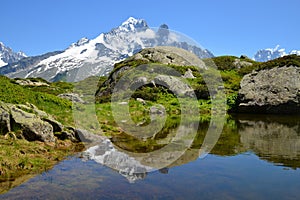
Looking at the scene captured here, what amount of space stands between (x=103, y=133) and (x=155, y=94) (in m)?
27.6

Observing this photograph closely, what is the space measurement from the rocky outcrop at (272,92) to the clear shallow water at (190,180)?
2303cm

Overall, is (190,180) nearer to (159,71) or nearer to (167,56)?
(159,71)

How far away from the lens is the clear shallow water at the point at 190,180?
10219 mm

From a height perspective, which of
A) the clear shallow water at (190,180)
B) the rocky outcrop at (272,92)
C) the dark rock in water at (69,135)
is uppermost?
the rocky outcrop at (272,92)

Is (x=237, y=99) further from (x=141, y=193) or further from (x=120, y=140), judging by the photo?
(x=141, y=193)

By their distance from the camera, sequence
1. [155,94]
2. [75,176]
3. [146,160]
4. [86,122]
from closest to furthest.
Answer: [75,176] → [146,160] → [86,122] → [155,94]

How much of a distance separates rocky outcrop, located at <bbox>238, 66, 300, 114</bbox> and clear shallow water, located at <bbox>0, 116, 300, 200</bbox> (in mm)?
23028

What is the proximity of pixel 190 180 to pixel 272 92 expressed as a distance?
103 feet

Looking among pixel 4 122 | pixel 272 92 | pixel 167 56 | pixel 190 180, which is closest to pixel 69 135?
pixel 4 122

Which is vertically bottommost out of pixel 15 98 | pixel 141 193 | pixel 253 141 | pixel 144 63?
pixel 141 193

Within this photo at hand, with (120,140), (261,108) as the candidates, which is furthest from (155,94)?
(120,140)

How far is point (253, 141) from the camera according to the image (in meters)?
20.4

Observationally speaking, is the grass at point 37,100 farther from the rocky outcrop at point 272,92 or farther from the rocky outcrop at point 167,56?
the rocky outcrop at point 167,56

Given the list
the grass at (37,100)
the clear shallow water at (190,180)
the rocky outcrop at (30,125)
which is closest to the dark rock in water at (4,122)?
the rocky outcrop at (30,125)
